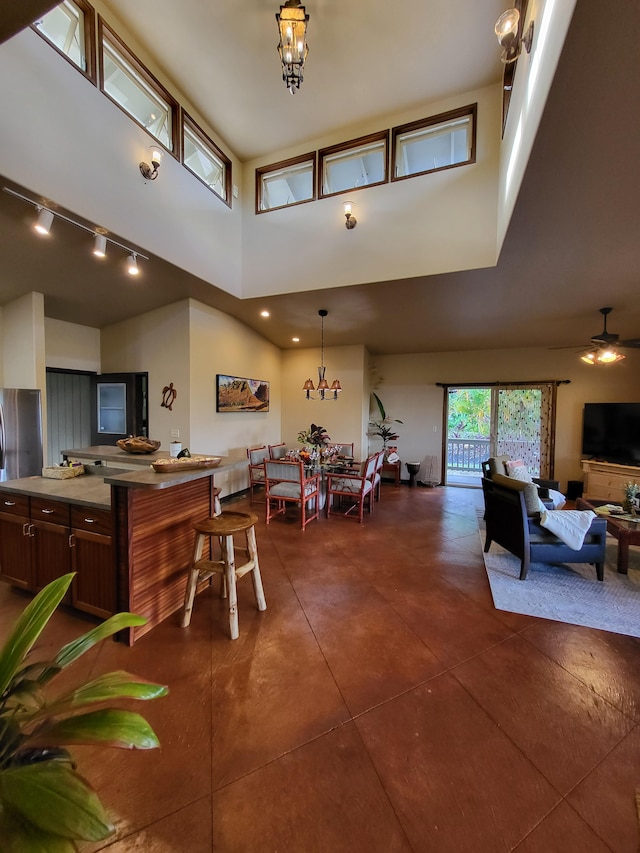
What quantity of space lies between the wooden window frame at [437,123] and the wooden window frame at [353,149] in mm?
83

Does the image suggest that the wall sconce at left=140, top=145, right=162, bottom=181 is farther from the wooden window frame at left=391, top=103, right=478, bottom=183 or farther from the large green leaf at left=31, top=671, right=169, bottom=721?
the large green leaf at left=31, top=671, right=169, bottom=721

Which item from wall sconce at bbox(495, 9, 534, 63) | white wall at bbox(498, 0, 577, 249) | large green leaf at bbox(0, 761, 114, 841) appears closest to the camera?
large green leaf at bbox(0, 761, 114, 841)

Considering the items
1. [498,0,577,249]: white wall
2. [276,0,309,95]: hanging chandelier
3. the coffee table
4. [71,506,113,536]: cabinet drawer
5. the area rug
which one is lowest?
the area rug

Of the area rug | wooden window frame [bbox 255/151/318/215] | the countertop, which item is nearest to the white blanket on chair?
the area rug

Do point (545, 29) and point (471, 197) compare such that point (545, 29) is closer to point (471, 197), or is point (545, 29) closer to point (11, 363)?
point (471, 197)

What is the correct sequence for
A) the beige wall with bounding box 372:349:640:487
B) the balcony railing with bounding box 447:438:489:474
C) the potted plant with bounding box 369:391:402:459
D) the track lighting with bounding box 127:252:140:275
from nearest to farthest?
the track lighting with bounding box 127:252:140:275
the beige wall with bounding box 372:349:640:487
the potted plant with bounding box 369:391:402:459
the balcony railing with bounding box 447:438:489:474

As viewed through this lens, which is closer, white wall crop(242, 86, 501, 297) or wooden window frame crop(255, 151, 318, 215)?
white wall crop(242, 86, 501, 297)

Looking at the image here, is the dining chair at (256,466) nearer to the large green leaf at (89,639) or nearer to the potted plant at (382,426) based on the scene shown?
the potted plant at (382,426)

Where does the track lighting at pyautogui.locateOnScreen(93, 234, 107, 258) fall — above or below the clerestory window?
below

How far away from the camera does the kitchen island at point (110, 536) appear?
81.7 inches

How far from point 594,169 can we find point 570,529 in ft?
8.86

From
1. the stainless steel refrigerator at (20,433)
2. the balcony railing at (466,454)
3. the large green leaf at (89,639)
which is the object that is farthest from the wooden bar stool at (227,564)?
the balcony railing at (466,454)

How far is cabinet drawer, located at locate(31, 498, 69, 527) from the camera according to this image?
7.51 ft

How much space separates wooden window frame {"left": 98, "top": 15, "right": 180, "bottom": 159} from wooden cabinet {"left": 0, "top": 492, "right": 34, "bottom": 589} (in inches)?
144
